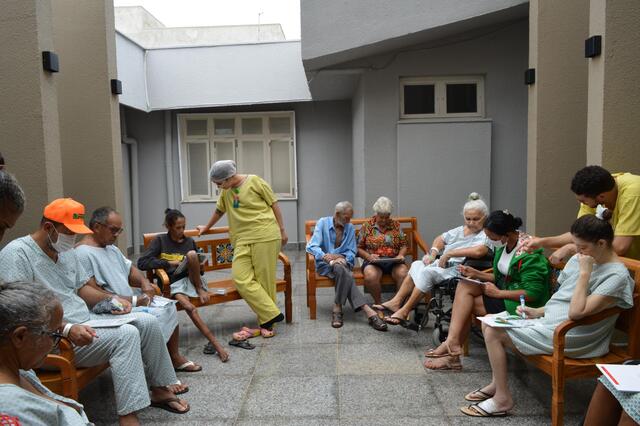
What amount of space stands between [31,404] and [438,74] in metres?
6.43

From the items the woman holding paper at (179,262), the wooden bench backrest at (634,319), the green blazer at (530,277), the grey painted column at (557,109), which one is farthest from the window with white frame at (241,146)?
the wooden bench backrest at (634,319)

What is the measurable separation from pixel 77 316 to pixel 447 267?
319cm

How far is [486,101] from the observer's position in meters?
7.13

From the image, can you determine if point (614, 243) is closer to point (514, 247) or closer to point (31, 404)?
point (514, 247)

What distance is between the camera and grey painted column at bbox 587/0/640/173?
3746 millimetres

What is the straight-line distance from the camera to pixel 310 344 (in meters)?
4.78

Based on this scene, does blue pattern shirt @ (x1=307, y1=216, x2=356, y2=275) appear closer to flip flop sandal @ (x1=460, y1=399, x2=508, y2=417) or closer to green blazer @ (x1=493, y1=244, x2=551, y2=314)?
green blazer @ (x1=493, y1=244, x2=551, y2=314)

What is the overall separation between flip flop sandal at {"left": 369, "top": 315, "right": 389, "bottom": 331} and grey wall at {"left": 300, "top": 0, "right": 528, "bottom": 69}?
335 centimetres

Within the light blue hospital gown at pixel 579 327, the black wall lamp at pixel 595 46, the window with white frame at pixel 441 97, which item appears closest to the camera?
the light blue hospital gown at pixel 579 327

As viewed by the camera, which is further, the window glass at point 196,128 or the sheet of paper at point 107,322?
the window glass at point 196,128

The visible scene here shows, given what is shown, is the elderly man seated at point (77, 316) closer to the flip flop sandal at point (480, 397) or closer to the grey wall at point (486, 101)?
the flip flop sandal at point (480, 397)

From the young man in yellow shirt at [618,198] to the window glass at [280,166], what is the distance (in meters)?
8.24

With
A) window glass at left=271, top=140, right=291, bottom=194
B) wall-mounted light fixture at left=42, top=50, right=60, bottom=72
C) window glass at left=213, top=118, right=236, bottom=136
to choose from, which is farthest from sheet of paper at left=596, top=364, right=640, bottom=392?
window glass at left=213, top=118, right=236, bottom=136

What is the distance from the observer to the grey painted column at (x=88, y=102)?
5.84 meters
